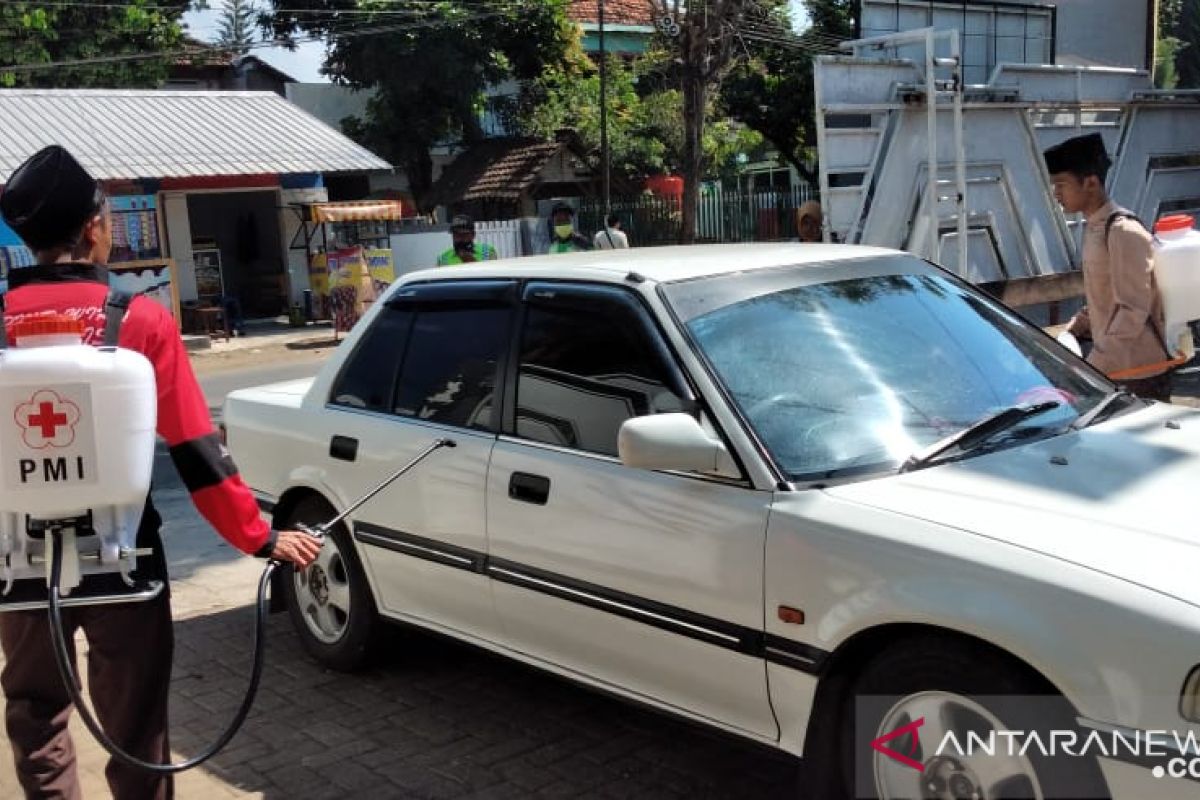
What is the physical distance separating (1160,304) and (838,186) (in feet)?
15.0

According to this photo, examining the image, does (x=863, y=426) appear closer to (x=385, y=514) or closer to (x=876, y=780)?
(x=876, y=780)

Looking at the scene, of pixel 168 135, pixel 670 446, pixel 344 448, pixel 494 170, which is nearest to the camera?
pixel 670 446

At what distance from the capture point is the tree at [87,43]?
25469 millimetres

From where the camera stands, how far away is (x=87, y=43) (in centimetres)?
2678

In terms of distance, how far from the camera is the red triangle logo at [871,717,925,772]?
277 centimetres

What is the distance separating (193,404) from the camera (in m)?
2.93

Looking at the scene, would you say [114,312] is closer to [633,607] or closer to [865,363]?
[633,607]

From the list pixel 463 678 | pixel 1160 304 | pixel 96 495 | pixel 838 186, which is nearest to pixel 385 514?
pixel 463 678

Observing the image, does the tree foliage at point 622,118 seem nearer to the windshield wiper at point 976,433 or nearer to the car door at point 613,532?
the car door at point 613,532

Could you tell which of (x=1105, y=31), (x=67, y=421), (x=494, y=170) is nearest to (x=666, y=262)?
(x=67, y=421)

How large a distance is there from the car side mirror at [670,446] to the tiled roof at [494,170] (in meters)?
25.3

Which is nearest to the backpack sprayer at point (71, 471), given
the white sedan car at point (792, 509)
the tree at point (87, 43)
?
the white sedan car at point (792, 509)

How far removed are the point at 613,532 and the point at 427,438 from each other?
1009mm

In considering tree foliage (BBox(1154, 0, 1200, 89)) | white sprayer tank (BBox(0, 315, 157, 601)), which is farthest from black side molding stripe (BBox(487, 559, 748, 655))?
tree foliage (BBox(1154, 0, 1200, 89))
